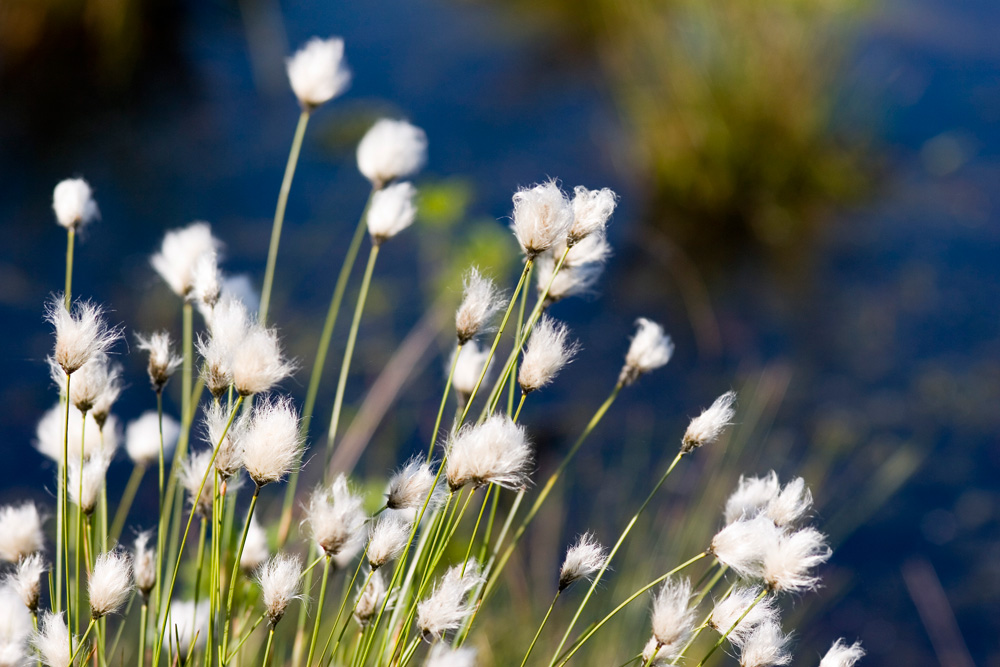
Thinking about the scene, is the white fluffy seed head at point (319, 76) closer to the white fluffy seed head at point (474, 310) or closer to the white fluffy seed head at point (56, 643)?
the white fluffy seed head at point (474, 310)

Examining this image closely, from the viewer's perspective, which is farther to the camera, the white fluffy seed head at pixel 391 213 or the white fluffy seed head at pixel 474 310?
the white fluffy seed head at pixel 391 213

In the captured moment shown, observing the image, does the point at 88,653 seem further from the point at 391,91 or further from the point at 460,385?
the point at 391,91

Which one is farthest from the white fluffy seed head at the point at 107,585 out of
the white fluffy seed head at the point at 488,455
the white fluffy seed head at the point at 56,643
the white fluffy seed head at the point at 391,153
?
the white fluffy seed head at the point at 391,153

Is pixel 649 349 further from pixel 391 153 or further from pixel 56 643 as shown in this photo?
pixel 56 643

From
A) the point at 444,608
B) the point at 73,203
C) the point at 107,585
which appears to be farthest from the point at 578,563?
the point at 73,203

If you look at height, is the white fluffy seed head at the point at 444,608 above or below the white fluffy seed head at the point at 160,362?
below

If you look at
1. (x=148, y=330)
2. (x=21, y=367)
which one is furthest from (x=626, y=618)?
(x=21, y=367)
